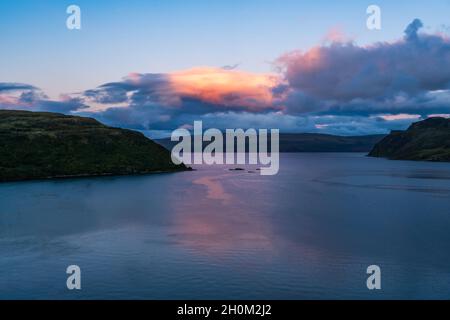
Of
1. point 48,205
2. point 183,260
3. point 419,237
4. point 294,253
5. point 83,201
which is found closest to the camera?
point 183,260

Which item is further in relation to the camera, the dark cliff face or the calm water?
the dark cliff face

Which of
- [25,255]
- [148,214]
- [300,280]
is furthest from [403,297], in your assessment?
[148,214]

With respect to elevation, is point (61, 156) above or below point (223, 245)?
above

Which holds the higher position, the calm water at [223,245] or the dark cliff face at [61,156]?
the dark cliff face at [61,156]

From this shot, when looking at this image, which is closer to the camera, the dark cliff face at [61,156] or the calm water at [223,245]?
the calm water at [223,245]

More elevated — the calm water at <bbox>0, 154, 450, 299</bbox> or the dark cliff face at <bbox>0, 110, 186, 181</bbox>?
the dark cliff face at <bbox>0, 110, 186, 181</bbox>

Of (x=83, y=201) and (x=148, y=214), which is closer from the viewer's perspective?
(x=148, y=214)

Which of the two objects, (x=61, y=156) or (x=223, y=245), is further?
(x=61, y=156)
